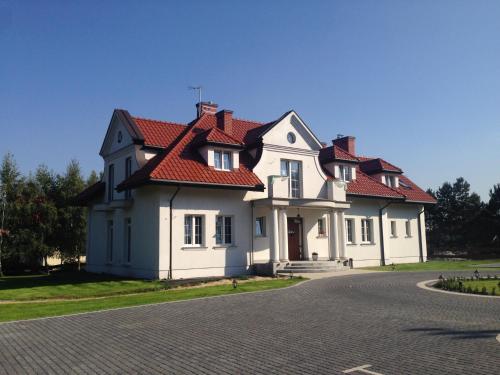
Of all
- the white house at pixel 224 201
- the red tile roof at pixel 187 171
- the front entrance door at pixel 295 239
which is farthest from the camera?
the front entrance door at pixel 295 239

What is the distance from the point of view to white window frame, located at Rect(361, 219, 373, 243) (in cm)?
2941

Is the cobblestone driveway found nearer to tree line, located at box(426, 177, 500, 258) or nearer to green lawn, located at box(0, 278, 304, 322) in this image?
green lawn, located at box(0, 278, 304, 322)

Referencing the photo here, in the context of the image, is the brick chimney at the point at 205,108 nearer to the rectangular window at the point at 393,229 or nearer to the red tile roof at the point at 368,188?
the red tile roof at the point at 368,188

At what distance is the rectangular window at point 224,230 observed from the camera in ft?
73.0

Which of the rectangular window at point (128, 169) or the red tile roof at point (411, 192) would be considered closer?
the rectangular window at point (128, 169)

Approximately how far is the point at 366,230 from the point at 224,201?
12093 millimetres

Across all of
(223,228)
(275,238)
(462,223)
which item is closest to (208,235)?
(223,228)

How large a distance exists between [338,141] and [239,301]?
76.4ft

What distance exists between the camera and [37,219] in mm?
35062

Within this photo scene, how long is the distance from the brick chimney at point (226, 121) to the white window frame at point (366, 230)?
1125cm

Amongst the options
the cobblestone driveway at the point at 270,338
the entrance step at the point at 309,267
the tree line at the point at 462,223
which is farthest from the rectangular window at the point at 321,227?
the tree line at the point at 462,223

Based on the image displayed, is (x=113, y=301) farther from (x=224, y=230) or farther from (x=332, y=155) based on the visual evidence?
(x=332, y=155)

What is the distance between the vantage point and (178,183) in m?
19.9

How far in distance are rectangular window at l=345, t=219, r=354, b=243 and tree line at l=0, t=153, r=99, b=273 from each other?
2047cm
